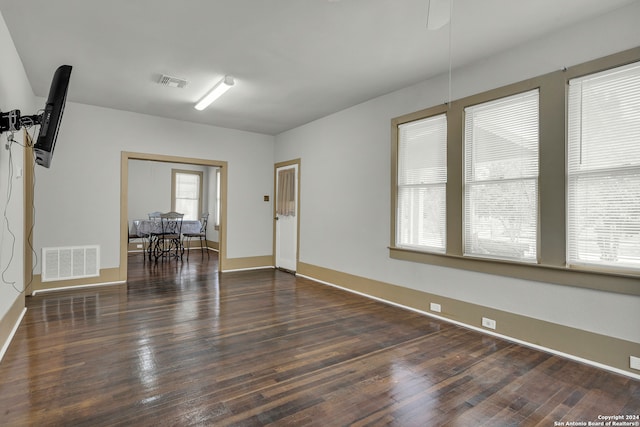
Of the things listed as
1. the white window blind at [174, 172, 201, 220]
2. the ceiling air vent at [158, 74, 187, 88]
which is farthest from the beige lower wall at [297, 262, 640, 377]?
the white window blind at [174, 172, 201, 220]

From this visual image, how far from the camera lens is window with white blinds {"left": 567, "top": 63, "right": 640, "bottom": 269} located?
2.50 m

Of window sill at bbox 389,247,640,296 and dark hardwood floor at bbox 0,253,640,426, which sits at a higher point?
window sill at bbox 389,247,640,296

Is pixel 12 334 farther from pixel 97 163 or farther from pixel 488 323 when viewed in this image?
pixel 488 323

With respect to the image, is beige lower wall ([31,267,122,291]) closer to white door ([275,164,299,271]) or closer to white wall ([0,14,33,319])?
white wall ([0,14,33,319])

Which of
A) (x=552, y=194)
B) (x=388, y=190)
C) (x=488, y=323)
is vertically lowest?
(x=488, y=323)

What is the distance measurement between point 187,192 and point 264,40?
25.7ft

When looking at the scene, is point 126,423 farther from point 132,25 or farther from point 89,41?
point 89,41

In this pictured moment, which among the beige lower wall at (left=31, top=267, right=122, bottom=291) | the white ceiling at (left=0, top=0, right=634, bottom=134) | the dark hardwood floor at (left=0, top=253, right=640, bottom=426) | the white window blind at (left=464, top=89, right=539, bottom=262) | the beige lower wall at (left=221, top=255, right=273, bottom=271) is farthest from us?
the beige lower wall at (left=221, top=255, right=273, bottom=271)

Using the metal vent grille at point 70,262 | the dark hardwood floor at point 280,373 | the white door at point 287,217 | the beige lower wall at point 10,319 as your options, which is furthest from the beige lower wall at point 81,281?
the white door at point 287,217

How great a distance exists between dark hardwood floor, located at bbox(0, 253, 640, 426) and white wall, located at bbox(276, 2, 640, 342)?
406 millimetres

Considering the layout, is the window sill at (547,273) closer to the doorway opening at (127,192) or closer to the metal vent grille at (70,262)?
the doorway opening at (127,192)

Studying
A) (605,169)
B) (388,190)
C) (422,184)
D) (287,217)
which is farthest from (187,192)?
(605,169)

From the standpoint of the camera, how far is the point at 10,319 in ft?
10.1

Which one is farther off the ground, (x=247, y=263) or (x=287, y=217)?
(x=287, y=217)
